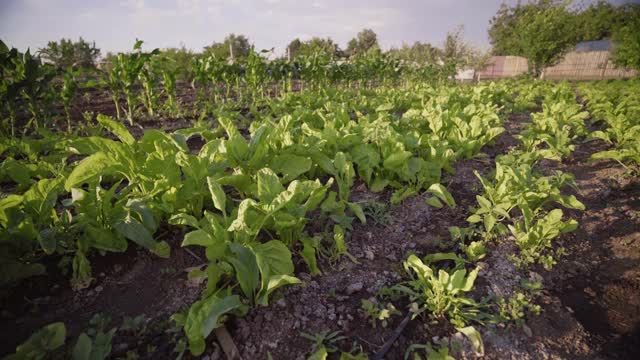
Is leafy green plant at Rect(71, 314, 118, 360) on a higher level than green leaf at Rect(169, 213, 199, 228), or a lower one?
lower

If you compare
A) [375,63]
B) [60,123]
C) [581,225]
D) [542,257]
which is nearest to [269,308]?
[542,257]

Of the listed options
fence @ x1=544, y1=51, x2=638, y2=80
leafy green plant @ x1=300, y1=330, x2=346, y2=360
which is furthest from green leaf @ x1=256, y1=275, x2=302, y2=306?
fence @ x1=544, y1=51, x2=638, y2=80

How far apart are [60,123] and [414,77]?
1690 cm

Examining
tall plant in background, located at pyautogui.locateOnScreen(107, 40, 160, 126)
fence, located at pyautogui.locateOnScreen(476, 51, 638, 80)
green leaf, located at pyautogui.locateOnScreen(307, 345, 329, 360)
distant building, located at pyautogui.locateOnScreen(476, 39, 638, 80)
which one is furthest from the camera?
distant building, located at pyautogui.locateOnScreen(476, 39, 638, 80)

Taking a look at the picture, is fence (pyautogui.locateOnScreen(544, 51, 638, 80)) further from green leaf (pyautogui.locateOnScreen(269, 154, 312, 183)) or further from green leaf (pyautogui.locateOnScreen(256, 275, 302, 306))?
green leaf (pyautogui.locateOnScreen(256, 275, 302, 306))


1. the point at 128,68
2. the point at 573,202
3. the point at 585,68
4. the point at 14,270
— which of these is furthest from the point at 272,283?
the point at 585,68

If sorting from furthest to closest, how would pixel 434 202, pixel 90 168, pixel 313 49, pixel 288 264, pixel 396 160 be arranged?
pixel 313 49, pixel 396 160, pixel 434 202, pixel 90 168, pixel 288 264

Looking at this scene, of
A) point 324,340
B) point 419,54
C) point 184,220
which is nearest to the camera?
point 324,340

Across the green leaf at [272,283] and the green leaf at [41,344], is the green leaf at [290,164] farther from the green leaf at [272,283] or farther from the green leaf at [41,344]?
the green leaf at [41,344]

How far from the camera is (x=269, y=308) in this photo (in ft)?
5.30

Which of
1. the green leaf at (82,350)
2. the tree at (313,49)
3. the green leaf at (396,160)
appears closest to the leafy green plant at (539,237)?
the green leaf at (396,160)

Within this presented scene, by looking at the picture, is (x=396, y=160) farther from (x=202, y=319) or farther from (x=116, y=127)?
(x=116, y=127)

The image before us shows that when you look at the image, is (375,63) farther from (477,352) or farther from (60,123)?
(477,352)

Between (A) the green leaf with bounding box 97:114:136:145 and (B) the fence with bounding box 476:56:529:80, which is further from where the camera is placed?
(B) the fence with bounding box 476:56:529:80
